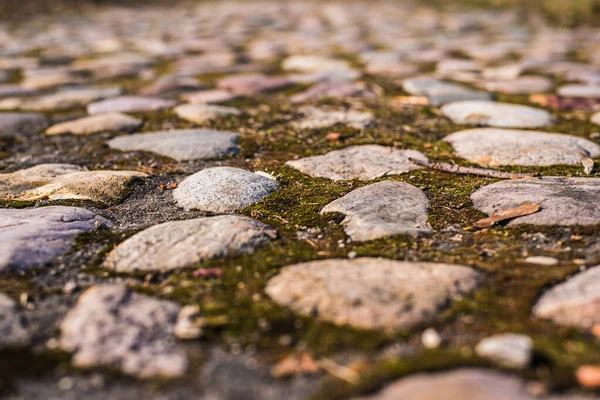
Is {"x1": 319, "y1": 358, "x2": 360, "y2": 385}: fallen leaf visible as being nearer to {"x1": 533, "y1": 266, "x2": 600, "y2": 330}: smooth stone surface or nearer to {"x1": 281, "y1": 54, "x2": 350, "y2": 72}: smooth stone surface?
{"x1": 533, "y1": 266, "x2": 600, "y2": 330}: smooth stone surface

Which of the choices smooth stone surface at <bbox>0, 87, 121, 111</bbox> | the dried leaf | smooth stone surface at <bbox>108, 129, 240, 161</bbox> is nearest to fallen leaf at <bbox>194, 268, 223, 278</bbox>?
smooth stone surface at <bbox>108, 129, 240, 161</bbox>

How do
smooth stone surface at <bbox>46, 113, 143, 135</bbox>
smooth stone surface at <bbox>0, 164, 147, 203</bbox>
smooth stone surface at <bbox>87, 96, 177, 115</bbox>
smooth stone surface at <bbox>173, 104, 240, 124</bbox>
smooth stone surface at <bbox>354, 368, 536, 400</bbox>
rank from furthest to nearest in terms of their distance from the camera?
smooth stone surface at <bbox>87, 96, 177, 115</bbox>
smooth stone surface at <bbox>173, 104, 240, 124</bbox>
smooth stone surface at <bbox>46, 113, 143, 135</bbox>
smooth stone surface at <bbox>0, 164, 147, 203</bbox>
smooth stone surface at <bbox>354, 368, 536, 400</bbox>

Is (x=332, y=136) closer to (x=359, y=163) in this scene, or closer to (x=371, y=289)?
(x=359, y=163)

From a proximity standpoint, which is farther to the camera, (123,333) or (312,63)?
(312,63)

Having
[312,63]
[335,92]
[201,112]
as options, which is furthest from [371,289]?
[312,63]

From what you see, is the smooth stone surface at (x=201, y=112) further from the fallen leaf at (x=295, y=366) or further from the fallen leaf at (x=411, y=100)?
the fallen leaf at (x=295, y=366)

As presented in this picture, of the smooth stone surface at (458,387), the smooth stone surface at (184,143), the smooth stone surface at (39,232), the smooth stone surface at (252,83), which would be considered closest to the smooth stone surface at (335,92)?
the smooth stone surface at (252,83)

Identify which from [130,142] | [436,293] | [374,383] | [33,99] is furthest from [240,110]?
[374,383]

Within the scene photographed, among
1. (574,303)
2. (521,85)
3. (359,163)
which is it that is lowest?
(521,85)
